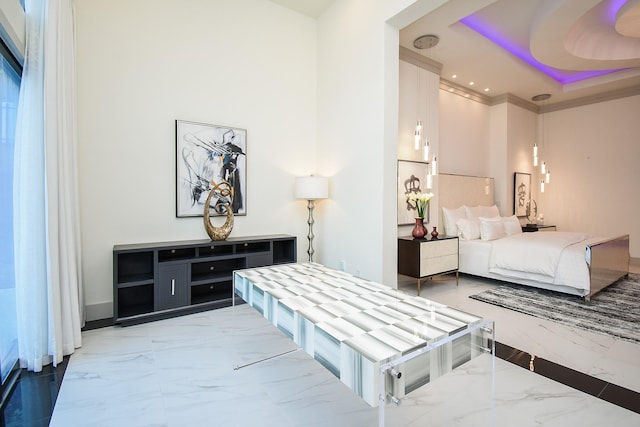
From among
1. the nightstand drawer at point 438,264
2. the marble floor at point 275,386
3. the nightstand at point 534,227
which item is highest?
the nightstand at point 534,227

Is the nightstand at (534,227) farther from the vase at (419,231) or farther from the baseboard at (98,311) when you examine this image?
the baseboard at (98,311)

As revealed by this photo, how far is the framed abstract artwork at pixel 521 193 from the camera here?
Result: 20.9ft

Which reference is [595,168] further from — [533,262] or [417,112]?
[417,112]

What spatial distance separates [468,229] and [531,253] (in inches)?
38.2

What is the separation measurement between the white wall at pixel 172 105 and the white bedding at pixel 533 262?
2585mm

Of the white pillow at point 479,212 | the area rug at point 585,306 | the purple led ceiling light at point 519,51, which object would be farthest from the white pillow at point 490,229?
the purple led ceiling light at point 519,51

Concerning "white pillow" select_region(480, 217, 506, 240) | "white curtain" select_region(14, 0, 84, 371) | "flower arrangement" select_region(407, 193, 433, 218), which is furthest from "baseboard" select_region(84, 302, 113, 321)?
"white pillow" select_region(480, 217, 506, 240)

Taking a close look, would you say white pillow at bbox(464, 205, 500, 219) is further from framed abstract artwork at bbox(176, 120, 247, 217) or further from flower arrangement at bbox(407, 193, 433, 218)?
framed abstract artwork at bbox(176, 120, 247, 217)

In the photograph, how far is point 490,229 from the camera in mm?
4625

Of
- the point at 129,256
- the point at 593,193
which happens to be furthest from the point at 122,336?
the point at 593,193

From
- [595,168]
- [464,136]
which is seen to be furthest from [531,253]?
[595,168]

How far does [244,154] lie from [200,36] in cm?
138

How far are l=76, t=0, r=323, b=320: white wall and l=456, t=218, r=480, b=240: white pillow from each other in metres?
2.51

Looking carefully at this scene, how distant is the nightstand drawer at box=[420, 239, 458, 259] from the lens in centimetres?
388
